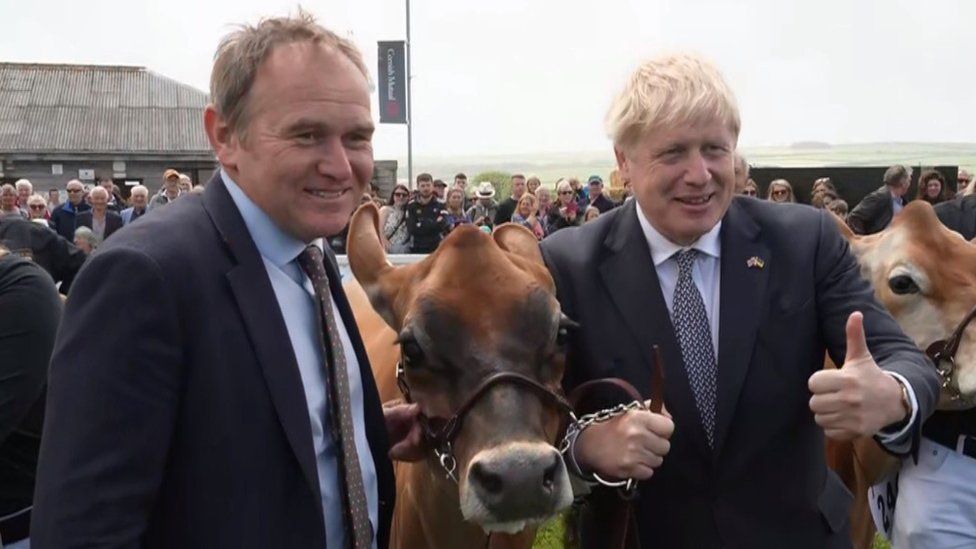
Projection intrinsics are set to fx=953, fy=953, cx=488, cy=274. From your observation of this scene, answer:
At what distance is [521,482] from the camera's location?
2488 millimetres

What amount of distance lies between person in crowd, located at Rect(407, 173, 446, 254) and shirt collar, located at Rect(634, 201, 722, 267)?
33.1ft

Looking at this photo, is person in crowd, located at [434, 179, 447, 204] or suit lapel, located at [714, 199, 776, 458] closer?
suit lapel, located at [714, 199, 776, 458]

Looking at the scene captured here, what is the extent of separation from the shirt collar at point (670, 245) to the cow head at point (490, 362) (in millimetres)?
350

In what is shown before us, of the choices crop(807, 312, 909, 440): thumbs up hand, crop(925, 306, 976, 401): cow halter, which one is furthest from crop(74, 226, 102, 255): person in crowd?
crop(807, 312, 909, 440): thumbs up hand

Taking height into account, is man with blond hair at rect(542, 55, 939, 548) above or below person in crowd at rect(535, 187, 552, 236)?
above

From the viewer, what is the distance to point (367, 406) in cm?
262

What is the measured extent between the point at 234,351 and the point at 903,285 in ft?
11.4

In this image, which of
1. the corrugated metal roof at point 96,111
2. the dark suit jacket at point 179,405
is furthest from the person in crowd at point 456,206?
Answer: the corrugated metal roof at point 96,111

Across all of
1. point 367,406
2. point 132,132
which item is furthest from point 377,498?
point 132,132

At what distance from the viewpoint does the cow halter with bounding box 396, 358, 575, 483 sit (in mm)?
2721

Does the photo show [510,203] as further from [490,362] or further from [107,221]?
[490,362]

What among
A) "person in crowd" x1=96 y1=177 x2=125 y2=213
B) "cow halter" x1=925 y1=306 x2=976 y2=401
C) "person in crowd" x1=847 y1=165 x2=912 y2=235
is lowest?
"person in crowd" x1=96 y1=177 x2=125 y2=213

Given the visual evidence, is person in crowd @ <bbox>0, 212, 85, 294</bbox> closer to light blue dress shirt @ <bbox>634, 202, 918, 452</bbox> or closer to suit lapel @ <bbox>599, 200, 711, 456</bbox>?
suit lapel @ <bbox>599, 200, 711, 456</bbox>

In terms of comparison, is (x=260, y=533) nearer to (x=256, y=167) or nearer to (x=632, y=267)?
(x=256, y=167)
